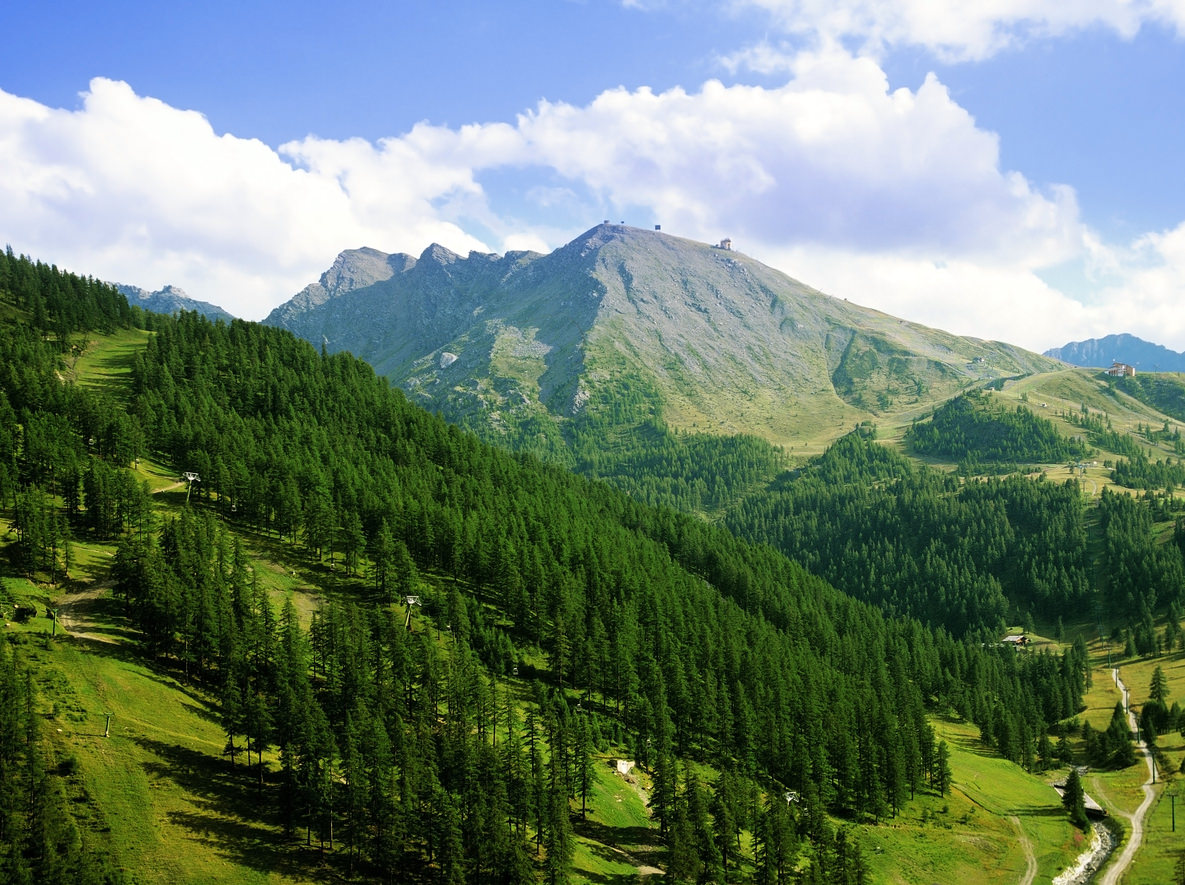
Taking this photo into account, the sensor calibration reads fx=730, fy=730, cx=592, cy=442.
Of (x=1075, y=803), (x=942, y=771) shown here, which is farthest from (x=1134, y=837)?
(x=942, y=771)

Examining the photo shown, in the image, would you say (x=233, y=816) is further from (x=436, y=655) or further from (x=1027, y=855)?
(x=1027, y=855)

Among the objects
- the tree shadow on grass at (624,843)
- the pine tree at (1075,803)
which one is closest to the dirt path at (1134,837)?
the pine tree at (1075,803)

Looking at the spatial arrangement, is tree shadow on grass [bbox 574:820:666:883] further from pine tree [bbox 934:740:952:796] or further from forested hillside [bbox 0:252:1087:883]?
pine tree [bbox 934:740:952:796]

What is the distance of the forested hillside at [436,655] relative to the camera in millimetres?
70688

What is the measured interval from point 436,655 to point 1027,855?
86.8 metres

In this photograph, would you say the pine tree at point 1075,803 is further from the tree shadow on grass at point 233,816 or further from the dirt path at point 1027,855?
the tree shadow on grass at point 233,816

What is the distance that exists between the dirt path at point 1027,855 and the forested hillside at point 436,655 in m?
A: 11.1

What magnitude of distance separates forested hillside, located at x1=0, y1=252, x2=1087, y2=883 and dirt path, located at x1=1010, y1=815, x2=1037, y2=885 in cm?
1114

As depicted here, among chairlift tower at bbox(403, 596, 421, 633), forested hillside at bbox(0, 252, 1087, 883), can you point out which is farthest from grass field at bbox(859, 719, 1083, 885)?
chairlift tower at bbox(403, 596, 421, 633)

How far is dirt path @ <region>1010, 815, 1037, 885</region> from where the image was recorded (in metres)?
95.6

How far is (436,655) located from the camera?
309ft

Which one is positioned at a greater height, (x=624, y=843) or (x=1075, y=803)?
(x=624, y=843)

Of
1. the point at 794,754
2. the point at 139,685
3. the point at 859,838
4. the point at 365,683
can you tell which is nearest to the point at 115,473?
the point at 139,685

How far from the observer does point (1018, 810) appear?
117875 mm
